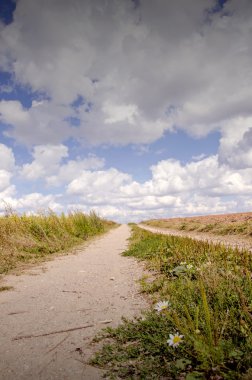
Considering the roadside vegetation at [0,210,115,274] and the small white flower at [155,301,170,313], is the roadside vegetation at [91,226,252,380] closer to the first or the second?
the small white flower at [155,301,170,313]

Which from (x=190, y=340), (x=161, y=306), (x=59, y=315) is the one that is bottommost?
(x=59, y=315)

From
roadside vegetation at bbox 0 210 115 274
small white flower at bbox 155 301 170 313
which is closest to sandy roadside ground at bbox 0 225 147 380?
small white flower at bbox 155 301 170 313

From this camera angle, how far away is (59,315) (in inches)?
165

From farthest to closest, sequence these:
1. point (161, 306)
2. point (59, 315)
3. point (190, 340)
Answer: point (59, 315) → point (161, 306) → point (190, 340)

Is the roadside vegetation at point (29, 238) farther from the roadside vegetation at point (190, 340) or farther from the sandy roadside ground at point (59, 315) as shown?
the roadside vegetation at point (190, 340)

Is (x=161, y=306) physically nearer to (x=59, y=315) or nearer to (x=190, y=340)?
(x=190, y=340)

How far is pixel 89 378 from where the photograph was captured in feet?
8.40

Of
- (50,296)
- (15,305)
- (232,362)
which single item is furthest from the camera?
(50,296)

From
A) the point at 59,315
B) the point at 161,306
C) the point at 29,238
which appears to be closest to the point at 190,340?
the point at 161,306

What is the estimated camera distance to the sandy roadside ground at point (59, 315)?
2784 millimetres

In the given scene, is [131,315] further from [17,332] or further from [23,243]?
[23,243]

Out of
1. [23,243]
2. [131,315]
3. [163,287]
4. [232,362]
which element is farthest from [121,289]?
[23,243]

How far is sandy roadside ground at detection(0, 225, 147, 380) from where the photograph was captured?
9.13 feet

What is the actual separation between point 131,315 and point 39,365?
148 centimetres
